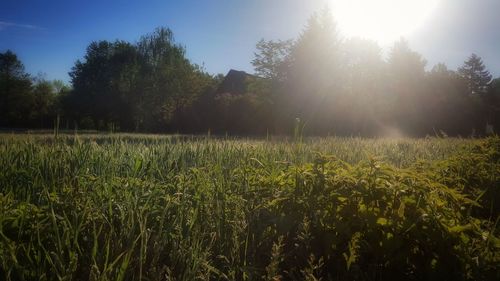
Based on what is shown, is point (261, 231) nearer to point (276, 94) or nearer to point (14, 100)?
point (276, 94)

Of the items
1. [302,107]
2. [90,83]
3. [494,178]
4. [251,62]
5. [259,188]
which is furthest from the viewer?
Answer: [90,83]

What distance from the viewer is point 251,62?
38125mm

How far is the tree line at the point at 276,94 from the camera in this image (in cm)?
3164

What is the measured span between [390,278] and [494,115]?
5033cm

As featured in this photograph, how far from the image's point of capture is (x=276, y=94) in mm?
33156

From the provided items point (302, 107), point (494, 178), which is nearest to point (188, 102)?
point (302, 107)

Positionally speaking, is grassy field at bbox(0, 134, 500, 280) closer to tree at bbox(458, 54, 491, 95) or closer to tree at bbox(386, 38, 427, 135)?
A: tree at bbox(386, 38, 427, 135)

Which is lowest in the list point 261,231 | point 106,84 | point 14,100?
point 261,231

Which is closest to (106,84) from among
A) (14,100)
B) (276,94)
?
(14,100)

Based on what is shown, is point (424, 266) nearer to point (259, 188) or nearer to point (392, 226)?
point (392, 226)

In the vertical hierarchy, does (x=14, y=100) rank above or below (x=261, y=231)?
above

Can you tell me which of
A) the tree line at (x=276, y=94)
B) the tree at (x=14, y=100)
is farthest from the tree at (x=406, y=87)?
the tree at (x=14, y=100)

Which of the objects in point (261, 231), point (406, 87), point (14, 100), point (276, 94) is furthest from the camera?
point (14, 100)

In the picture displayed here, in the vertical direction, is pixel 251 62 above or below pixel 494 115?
above
